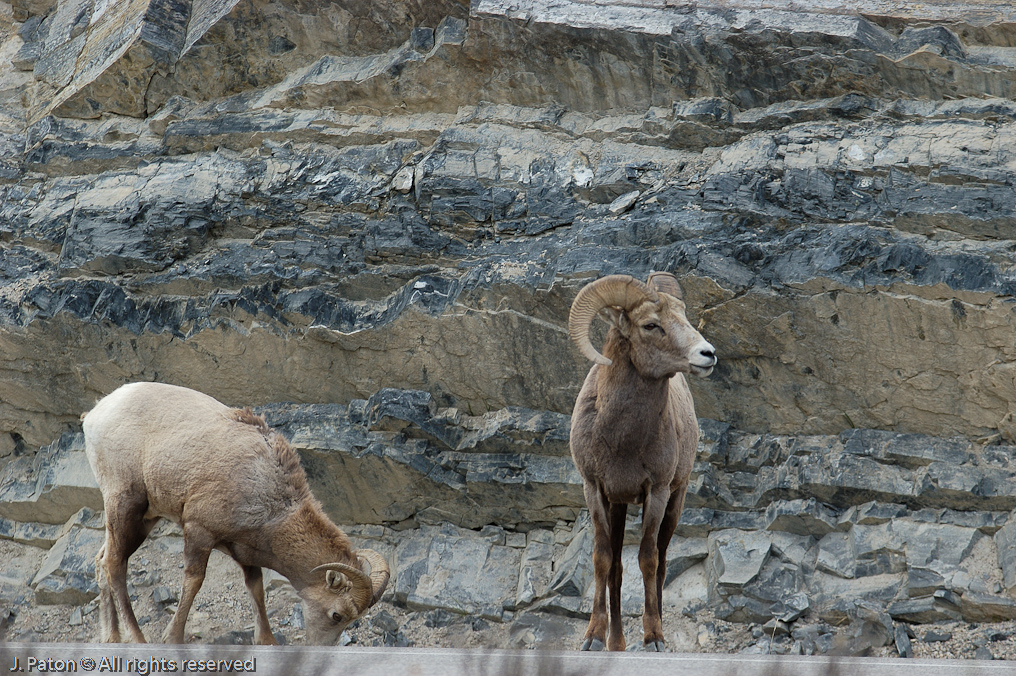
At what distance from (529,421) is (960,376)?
166 inches

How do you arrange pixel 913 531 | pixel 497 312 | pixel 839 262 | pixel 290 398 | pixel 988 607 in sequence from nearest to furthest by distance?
pixel 988 607 < pixel 913 531 < pixel 839 262 < pixel 497 312 < pixel 290 398

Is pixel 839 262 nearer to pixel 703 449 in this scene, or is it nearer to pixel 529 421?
pixel 703 449

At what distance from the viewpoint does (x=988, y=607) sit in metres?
7.37

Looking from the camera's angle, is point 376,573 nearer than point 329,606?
No

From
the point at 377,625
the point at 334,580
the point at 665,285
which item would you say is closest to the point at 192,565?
the point at 334,580

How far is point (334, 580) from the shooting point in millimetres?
6707

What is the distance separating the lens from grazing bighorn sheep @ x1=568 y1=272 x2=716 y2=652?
607 cm

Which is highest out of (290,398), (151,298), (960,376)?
(960,376)

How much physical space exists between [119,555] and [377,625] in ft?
9.53

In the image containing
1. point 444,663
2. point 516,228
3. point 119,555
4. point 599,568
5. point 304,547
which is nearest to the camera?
point 444,663

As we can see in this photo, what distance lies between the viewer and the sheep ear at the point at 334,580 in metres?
6.71

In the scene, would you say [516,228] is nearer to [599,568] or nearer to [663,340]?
[663,340]

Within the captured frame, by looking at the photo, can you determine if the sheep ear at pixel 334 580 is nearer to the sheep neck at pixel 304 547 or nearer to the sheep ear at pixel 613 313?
the sheep neck at pixel 304 547

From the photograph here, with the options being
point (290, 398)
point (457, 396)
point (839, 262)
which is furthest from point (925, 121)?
point (290, 398)
